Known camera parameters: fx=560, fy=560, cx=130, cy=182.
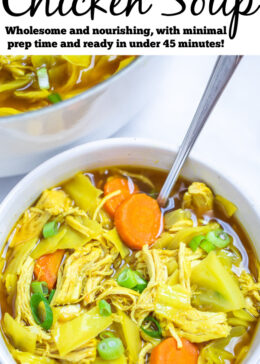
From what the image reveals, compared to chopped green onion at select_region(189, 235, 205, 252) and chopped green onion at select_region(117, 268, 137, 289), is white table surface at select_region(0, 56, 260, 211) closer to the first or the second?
chopped green onion at select_region(189, 235, 205, 252)

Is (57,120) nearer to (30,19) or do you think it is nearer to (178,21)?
(30,19)

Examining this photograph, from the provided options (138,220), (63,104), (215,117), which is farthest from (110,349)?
(215,117)

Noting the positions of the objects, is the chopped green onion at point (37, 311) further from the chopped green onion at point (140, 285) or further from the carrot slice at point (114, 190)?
the carrot slice at point (114, 190)

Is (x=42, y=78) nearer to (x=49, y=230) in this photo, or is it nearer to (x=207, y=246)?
(x=49, y=230)

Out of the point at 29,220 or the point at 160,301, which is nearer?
the point at 160,301

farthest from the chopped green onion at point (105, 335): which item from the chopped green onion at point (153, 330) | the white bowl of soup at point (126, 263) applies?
the chopped green onion at point (153, 330)

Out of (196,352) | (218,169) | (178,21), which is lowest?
(196,352)

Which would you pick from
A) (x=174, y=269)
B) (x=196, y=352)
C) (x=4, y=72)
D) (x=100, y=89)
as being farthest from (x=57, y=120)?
(x=196, y=352)
